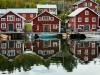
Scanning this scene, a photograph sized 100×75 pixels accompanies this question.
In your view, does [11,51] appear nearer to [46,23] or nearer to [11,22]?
[11,22]

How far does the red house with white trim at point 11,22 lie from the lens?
170ft

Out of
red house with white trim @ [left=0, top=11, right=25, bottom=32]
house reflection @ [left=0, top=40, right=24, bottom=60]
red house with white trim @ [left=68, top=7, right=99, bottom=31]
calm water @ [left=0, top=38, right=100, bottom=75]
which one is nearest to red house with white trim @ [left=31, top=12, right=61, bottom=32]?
red house with white trim @ [left=0, top=11, right=25, bottom=32]

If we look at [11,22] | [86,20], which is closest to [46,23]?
[11,22]

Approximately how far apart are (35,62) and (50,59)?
2143 mm

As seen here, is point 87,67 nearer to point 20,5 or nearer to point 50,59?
point 50,59

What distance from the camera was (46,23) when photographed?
52.5 meters

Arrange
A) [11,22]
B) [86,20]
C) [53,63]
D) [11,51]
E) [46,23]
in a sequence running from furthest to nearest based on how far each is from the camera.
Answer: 1. [86,20]
2. [46,23]
3. [11,22]
4. [11,51]
5. [53,63]

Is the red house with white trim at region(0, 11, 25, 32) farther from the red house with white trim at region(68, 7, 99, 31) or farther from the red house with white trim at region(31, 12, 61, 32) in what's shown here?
the red house with white trim at region(68, 7, 99, 31)

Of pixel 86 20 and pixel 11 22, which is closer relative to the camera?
pixel 11 22

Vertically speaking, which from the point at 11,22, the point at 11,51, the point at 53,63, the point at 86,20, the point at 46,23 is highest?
the point at 86,20

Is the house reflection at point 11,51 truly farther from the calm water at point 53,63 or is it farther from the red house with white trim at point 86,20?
the red house with white trim at point 86,20

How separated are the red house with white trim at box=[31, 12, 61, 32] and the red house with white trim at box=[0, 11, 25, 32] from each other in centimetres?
215

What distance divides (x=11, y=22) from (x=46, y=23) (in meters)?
5.78

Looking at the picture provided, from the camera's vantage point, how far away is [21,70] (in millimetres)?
22453
